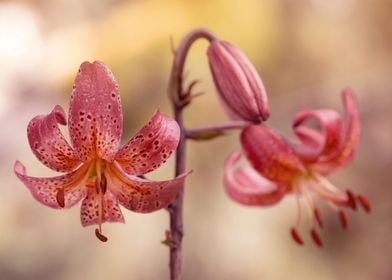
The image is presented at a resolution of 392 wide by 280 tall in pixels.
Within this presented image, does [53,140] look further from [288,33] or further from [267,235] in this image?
[288,33]

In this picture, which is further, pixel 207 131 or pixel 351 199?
pixel 351 199

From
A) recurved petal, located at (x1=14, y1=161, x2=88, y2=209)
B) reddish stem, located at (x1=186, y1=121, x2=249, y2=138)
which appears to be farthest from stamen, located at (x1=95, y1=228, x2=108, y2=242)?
reddish stem, located at (x1=186, y1=121, x2=249, y2=138)

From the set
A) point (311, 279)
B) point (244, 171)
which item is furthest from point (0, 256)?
point (244, 171)

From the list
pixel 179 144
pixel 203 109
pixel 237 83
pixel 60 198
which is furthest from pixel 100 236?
pixel 203 109

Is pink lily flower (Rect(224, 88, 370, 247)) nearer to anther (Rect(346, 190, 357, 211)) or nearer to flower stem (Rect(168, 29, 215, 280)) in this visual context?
anther (Rect(346, 190, 357, 211))

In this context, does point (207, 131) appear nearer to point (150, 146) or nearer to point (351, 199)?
point (150, 146)
